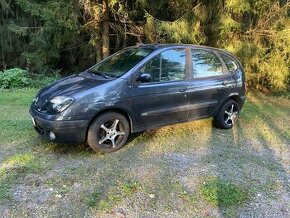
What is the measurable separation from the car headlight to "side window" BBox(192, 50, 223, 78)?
93.7 inches

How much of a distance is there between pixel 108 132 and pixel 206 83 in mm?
2133

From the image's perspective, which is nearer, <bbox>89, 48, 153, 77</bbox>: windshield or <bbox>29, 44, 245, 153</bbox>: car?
<bbox>29, 44, 245, 153</bbox>: car

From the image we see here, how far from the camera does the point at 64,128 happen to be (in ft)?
16.4

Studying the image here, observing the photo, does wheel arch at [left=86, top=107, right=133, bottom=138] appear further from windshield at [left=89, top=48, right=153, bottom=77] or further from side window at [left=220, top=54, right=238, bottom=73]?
side window at [left=220, top=54, right=238, bottom=73]

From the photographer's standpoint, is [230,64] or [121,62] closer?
[121,62]

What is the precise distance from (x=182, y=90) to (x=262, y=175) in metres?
1.95

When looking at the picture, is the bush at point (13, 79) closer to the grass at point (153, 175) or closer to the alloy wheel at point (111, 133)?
the grass at point (153, 175)

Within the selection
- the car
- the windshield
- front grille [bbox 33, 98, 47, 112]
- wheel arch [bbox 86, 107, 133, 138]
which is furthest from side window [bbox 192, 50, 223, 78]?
front grille [bbox 33, 98, 47, 112]

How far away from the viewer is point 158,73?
19.0ft

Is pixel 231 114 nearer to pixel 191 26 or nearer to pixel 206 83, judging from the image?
pixel 206 83

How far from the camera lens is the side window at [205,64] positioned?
20.6 ft

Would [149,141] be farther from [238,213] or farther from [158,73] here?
[238,213]

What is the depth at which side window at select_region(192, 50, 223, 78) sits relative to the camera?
629cm

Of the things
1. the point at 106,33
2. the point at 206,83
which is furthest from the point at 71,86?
the point at 106,33
